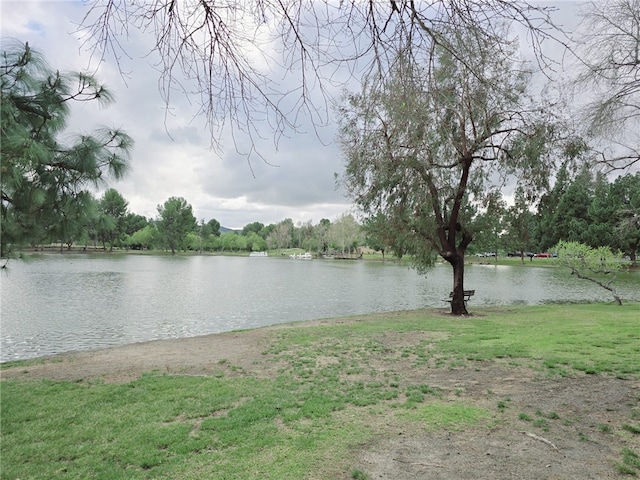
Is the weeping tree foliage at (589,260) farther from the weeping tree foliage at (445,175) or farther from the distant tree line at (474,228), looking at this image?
the weeping tree foliage at (445,175)

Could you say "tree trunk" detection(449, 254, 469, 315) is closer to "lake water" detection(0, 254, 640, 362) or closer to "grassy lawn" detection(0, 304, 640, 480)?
"lake water" detection(0, 254, 640, 362)

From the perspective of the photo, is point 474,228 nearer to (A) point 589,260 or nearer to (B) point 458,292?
(B) point 458,292

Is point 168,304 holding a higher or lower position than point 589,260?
lower

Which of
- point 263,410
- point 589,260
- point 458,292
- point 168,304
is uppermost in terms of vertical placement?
point 589,260

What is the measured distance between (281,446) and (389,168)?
872 cm

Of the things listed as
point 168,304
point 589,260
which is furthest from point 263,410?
point 589,260

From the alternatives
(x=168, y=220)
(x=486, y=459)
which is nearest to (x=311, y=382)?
(x=486, y=459)

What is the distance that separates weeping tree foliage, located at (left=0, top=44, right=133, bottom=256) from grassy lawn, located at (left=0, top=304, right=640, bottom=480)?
2.52 metres

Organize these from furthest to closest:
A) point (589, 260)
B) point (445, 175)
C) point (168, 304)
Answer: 1. point (168, 304)
2. point (589, 260)
3. point (445, 175)

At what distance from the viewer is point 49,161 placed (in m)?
4.70

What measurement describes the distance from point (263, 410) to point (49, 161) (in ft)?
13.3

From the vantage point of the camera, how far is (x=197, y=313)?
17.4m

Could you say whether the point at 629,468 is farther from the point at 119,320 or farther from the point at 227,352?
the point at 119,320

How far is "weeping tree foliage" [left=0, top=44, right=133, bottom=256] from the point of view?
4.77 metres
